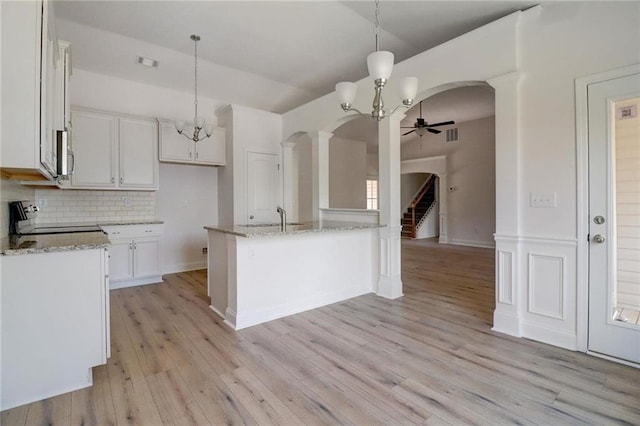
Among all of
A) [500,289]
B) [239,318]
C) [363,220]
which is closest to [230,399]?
[239,318]

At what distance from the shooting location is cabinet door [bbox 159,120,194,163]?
16.0 ft

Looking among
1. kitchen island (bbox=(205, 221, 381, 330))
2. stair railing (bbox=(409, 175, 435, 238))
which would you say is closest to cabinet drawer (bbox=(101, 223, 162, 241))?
kitchen island (bbox=(205, 221, 381, 330))

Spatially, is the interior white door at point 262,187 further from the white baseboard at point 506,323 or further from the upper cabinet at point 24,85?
the white baseboard at point 506,323

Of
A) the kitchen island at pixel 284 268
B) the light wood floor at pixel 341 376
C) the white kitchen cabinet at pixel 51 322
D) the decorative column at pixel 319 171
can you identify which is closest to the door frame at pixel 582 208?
the light wood floor at pixel 341 376

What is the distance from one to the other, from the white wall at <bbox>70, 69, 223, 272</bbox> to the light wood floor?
6.83 ft

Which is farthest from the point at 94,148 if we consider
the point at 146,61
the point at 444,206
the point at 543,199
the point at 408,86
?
the point at 444,206

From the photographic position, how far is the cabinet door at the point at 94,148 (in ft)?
13.9

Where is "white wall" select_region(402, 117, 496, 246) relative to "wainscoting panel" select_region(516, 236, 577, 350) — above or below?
above

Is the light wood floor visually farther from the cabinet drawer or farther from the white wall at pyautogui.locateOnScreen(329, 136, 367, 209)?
the white wall at pyautogui.locateOnScreen(329, 136, 367, 209)

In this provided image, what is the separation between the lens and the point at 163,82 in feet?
16.4

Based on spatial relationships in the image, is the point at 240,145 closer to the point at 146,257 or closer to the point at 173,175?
the point at 173,175

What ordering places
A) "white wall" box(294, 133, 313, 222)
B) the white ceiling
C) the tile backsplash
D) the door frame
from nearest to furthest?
the door frame < the white ceiling < the tile backsplash < "white wall" box(294, 133, 313, 222)

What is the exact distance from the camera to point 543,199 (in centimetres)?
272

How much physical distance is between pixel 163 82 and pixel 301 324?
14.1 ft
